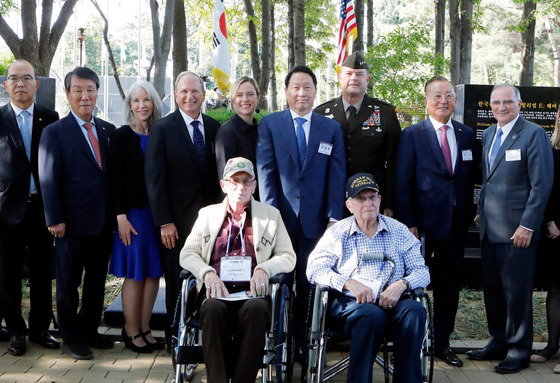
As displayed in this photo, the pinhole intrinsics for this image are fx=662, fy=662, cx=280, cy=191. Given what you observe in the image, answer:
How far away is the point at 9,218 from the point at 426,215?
306 centimetres

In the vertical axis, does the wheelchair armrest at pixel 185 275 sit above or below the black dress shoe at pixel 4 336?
above

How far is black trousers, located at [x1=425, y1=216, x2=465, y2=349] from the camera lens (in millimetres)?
4887

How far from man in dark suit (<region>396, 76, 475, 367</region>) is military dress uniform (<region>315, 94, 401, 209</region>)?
A: 0.10 m

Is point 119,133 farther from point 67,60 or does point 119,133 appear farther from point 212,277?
point 67,60

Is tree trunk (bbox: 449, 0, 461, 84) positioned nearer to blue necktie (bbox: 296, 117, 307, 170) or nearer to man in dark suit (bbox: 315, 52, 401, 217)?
man in dark suit (bbox: 315, 52, 401, 217)

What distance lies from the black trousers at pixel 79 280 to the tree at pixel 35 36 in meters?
5.41

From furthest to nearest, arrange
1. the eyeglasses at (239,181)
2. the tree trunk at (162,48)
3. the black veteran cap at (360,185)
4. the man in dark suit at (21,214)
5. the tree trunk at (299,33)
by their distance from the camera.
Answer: the tree trunk at (299,33), the tree trunk at (162,48), the man in dark suit at (21,214), the eyeglasses at (239,181), the black veteran cap at (360,185)

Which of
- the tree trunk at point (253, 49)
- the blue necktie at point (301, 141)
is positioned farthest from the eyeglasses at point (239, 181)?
the tree trunk at point (253, 49)

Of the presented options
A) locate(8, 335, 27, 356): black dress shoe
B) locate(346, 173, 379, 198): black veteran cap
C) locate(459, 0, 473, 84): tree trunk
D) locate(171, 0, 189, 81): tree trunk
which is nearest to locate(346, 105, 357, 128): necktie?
locate(346, 173, 379, 198): black veteran cap

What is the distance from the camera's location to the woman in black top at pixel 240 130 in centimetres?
475

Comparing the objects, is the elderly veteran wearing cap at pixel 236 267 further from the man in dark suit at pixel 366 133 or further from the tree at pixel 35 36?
the tree at pixel 35 36

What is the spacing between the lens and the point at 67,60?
2972 inches

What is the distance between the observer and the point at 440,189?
483 cm

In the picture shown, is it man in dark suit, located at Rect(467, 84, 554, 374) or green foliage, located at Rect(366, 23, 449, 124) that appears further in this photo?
green foliage, located at Rect(366, 23, 449, 124)
